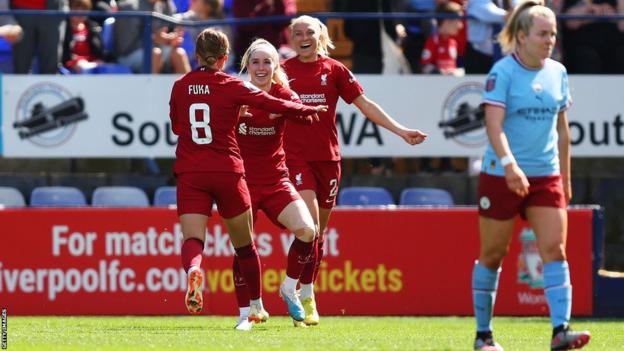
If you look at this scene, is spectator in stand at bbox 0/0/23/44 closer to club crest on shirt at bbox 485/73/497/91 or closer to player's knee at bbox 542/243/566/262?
club crest on shirt at bbox 485/73/497/91

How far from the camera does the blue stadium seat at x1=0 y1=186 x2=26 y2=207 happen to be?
15.8 m

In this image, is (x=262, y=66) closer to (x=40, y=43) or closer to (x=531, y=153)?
(x=531, y=153)

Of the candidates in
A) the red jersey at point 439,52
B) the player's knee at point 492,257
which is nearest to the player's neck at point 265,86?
the player's knee at point 492,257

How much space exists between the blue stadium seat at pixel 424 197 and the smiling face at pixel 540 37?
8102mm

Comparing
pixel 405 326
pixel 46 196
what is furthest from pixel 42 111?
pixel 405 326

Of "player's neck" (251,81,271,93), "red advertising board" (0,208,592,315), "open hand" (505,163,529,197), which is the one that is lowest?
"red advertising board" (0,208,592,315)

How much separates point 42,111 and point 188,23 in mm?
1851

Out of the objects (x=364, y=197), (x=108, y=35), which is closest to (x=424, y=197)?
(x=364, y=197)

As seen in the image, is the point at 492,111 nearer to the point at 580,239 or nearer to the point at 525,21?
the point at 525,21

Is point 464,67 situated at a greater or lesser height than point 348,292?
greater

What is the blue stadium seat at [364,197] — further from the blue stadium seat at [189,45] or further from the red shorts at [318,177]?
the red shorts at [318,177]

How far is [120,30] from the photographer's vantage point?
15.9 meters

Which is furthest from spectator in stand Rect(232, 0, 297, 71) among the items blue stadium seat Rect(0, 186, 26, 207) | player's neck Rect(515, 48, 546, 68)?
player's neck Rect(515, 48, 546, 68)

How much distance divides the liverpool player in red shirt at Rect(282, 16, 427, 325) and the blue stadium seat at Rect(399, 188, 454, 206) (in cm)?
476
